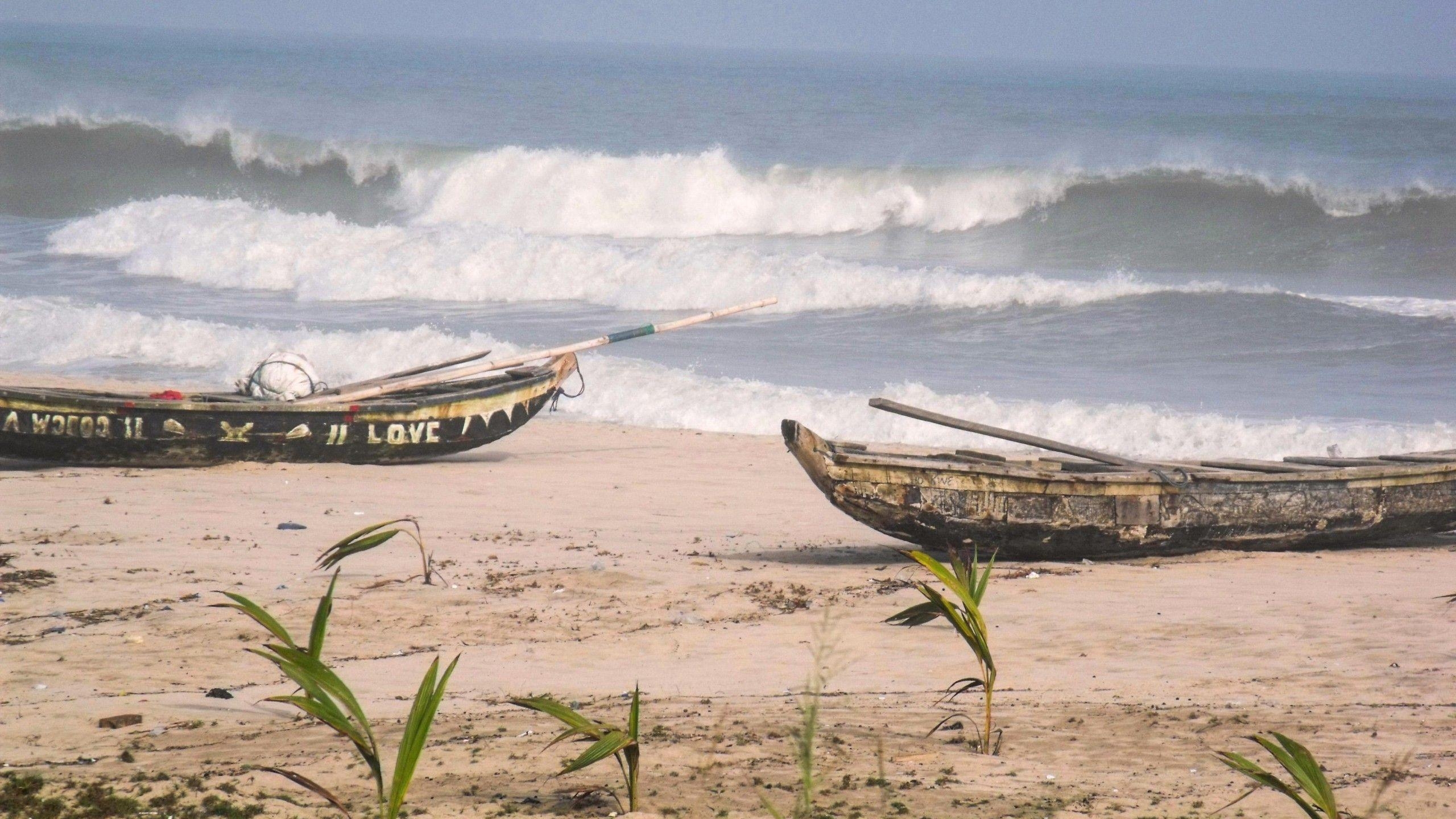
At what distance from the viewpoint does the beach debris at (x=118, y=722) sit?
438cm

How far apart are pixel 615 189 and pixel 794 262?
34.2ft

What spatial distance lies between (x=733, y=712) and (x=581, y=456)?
6.56m

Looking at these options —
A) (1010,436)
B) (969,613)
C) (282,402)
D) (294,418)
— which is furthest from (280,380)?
(969,613)

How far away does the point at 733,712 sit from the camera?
466cm

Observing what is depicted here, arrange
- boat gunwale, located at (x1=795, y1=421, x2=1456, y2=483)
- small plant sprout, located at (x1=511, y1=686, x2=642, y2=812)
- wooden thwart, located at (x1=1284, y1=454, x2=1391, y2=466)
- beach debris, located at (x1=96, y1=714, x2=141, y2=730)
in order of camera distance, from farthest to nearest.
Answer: wooden thwart, located at (x1=1284, y1=454, x2=1391, y2=466)
boat gunwale, located at (x1=795, y1=421, x2=1456, y2=483)
beach debris, located at (x1=96, y1=714, x2=141, y2=730)
small plant sprout, located at (x1=511, y1=686, x2=642, y2=812)

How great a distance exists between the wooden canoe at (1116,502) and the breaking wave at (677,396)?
3496mm

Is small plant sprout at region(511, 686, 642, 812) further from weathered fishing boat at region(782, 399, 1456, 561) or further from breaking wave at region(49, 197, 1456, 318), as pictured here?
breaking wave at region(49, 197, 1456, 318)

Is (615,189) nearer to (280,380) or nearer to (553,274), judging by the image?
(553,274)

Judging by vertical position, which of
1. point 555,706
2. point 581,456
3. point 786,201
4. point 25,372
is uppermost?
point 786,201

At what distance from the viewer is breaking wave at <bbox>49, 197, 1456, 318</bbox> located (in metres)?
18.6

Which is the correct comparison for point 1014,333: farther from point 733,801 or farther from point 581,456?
point 733,801

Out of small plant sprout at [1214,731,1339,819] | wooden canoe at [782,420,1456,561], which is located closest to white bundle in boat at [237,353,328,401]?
wooden canoe at [782,420,1456,561]

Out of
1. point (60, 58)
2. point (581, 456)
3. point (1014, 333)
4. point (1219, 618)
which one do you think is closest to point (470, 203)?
point (1014, 333)

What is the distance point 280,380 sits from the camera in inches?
394
